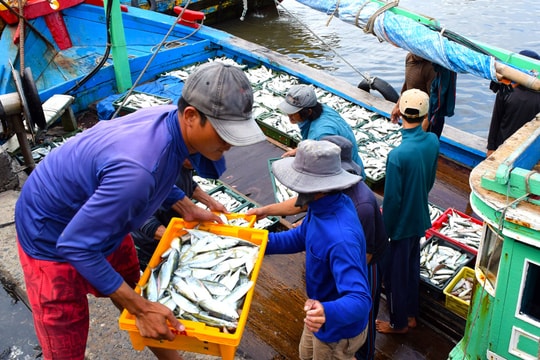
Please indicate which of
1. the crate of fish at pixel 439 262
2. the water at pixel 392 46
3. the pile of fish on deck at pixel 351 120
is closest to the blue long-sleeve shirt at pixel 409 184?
the crate of fish at pixel 439 262

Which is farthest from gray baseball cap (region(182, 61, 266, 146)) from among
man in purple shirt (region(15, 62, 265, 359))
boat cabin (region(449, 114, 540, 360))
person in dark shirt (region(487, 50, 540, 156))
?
person in dark shirt (region(487, 50, 540, 156))

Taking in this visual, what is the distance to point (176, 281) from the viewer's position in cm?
278

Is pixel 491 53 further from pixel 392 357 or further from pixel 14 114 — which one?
pixel 14 114

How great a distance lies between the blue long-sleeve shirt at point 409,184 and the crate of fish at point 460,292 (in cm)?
71

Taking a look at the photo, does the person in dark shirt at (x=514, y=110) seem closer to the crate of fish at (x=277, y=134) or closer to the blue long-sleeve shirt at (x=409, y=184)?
the blue long-sleeve shirt at (x=409, y=184)

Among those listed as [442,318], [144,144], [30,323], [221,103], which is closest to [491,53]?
[442,318]

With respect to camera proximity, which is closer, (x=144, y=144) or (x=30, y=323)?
(x=144, y=144)

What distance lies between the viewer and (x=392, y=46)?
632 inches

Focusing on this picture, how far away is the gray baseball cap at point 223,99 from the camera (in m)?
2.13

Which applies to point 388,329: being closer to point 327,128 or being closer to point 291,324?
point 291,324

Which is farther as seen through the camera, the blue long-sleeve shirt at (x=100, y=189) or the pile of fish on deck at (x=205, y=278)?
the pile of fish on deck at (x=205, y=278)

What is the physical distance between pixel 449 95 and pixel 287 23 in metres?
13.7

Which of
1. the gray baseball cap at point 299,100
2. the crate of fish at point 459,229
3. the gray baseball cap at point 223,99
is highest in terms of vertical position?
the gray baseball cap at point 223,99

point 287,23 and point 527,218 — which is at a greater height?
point 527,218
